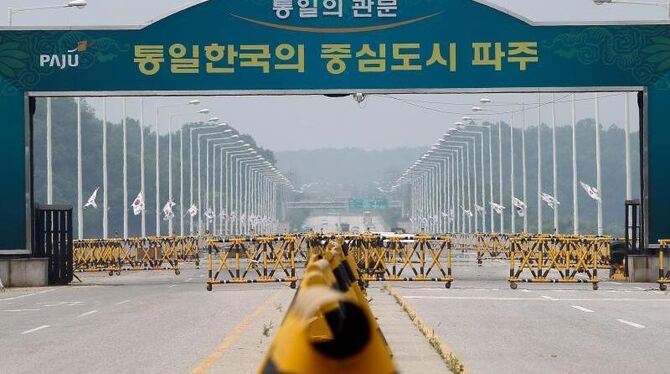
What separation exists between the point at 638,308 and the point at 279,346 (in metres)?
23.3

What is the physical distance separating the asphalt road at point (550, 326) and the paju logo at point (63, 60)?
10.9 meters

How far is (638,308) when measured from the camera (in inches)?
1107

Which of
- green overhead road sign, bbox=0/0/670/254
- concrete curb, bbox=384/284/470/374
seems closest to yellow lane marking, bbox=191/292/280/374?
concrete curb, bbox=384/284/470/374

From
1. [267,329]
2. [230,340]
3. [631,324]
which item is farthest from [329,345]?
[631,324]

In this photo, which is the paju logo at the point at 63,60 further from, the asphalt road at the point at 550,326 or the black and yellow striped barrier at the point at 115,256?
the black and yellow striped barrier at the point at 115,256

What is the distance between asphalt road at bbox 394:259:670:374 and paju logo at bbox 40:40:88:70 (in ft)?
35.9

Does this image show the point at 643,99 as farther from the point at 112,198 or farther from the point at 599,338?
the point at 112,198

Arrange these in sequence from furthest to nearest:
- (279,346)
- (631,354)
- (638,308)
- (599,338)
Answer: (638,308) → (599,338) → (631,354) → (279,346)

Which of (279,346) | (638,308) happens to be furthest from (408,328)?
(279,346)

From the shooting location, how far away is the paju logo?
40.7m

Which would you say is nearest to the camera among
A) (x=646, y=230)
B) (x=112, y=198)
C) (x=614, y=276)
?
(x=646, y=230)

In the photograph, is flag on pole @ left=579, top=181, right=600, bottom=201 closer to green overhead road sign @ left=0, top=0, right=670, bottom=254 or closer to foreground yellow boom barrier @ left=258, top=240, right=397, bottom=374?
green overhead road sign @ left=0, top=0, right=670, bottom=254

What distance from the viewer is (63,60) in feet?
134

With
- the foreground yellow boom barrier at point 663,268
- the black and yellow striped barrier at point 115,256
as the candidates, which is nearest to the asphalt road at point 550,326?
the foreground yellow boom barrier at point 663,268
